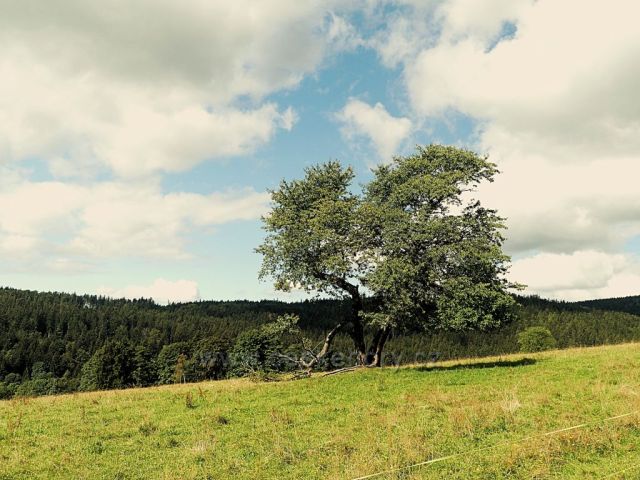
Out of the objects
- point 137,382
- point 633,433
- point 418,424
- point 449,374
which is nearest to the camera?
point 633,433

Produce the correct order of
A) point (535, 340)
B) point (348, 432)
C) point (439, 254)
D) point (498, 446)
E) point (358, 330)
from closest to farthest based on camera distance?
1. point (498, 446)
2. point (348, 432)
3. point (439, 254)
4. point (358, 330)
5. point (535, 340)

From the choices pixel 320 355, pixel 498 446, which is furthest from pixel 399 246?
pixel 498 446

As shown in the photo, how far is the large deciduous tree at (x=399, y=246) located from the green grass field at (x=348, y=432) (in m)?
5.84

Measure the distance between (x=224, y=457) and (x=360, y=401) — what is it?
789 cm

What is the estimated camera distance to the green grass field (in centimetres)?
1011

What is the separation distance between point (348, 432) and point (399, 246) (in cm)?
1507

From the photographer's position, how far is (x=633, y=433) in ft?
37.2

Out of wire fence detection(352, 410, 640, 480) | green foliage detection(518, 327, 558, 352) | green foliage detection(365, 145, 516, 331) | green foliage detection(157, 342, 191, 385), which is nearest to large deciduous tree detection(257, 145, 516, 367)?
green foliage detection(365, 145, 516, 331)

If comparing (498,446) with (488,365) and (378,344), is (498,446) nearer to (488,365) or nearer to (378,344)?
(488,365)

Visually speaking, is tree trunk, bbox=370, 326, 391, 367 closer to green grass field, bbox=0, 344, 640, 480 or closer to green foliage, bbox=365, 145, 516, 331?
green foliage, bbox=365, 145, 516, 331

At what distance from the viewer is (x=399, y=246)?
87.8 feet

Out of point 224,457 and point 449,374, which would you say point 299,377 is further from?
point 224,457

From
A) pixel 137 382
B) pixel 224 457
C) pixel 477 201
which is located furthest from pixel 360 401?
pixel 137 382

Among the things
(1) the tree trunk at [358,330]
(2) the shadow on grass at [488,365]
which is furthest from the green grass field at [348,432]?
(1) the tree trunk at [358,330]
